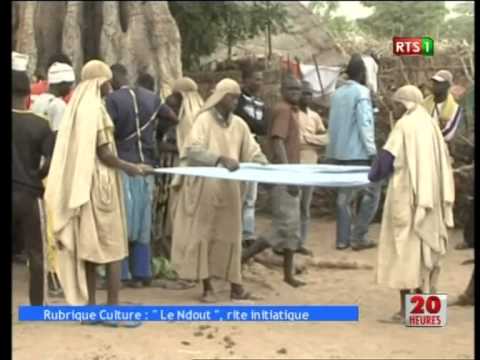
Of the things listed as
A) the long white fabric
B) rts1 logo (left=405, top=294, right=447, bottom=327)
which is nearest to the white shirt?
the long white fabric

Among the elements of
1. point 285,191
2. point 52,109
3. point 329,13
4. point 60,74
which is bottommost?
point 285,191

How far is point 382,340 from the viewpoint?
4164mm

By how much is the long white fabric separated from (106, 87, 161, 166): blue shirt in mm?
234

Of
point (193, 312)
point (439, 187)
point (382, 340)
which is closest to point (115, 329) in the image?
point (193, 312)

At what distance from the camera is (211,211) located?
15.8ft

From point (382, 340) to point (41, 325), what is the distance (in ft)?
4.46

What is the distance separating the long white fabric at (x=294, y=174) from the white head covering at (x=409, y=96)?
335mm

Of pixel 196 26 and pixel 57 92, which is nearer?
pixel 57 92

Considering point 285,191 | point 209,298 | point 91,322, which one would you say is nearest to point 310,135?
point 285,191

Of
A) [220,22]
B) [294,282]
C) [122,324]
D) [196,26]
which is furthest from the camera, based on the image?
[220,22]

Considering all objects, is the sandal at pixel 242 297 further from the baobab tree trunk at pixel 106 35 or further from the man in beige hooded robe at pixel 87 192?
the baobab tree trunk at pixel 106 35

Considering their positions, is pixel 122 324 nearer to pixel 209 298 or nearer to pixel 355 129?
pixel 209 298
